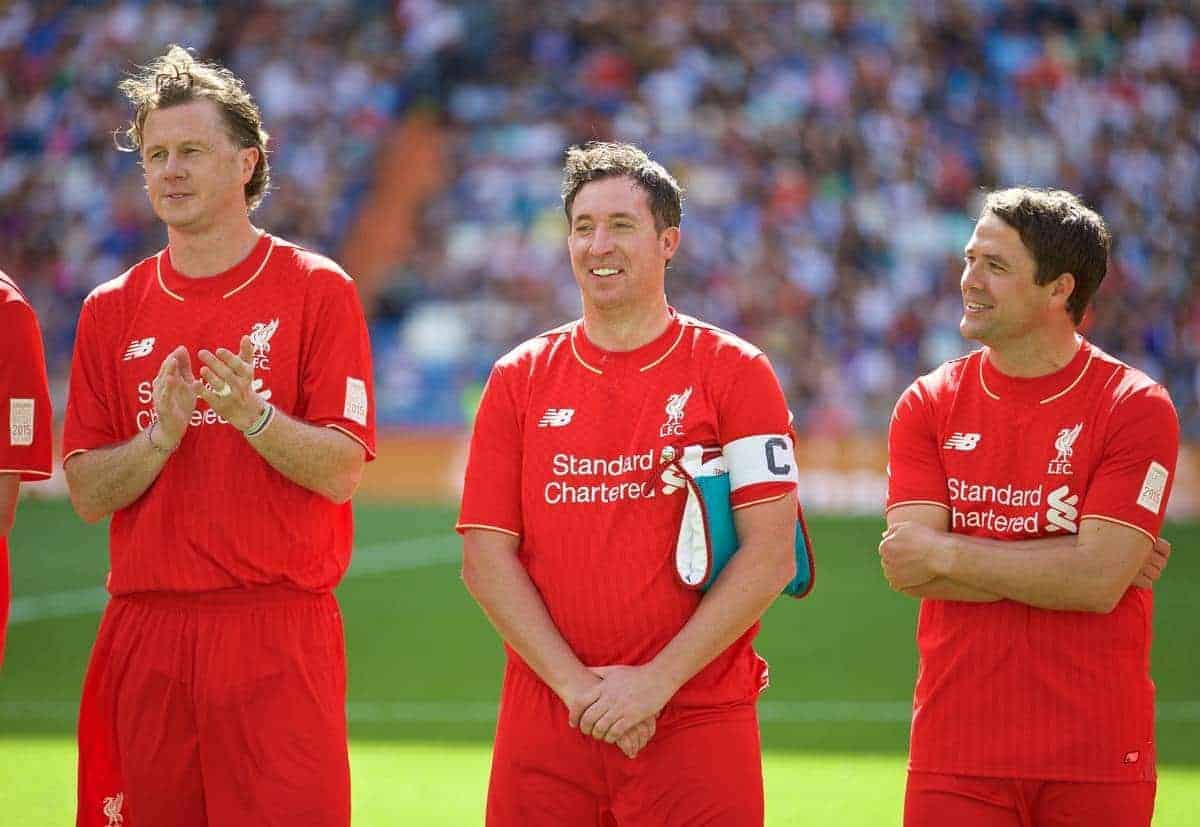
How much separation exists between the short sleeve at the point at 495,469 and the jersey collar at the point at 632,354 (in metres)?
0.21

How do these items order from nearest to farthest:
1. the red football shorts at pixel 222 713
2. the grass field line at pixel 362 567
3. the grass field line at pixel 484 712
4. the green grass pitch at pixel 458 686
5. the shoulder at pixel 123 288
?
the red football shorts at pixel 222 713
the shoulder at pixel 123 288
the green grass pitch at pixel 458 686
the grass field line at pixel 484 712
the grass field line at pixel 362 567

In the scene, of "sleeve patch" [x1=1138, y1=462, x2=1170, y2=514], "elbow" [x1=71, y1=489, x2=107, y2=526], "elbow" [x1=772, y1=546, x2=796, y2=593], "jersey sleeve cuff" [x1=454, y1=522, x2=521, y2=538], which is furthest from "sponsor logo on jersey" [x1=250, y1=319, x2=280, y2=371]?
"sleeve patch" [x1=1138, y1=462, x2=1170, y2=514]

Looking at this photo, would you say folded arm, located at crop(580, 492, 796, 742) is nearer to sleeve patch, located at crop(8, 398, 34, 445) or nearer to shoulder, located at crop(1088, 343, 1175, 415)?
shoulder, located at crop(1088, 343, 1175, 415)

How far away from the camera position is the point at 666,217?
4.18m

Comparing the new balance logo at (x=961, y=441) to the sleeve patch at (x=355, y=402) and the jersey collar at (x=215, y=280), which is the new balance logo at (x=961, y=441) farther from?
the jersey collar at (x=215, y=280)

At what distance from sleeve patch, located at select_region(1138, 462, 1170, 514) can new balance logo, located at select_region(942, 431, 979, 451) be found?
0.43m

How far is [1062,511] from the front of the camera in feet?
13.9

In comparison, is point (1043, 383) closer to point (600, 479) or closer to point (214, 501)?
point (600, 479)

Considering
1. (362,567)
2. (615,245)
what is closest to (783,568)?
(615,245)

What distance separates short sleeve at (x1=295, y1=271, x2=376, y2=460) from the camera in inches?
168

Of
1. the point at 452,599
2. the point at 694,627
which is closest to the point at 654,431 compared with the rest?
the point at 694,627

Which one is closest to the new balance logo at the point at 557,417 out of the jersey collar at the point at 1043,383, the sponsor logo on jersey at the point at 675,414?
the sponsor logo on jersey at the point at 675,414

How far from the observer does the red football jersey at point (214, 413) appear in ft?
13.9

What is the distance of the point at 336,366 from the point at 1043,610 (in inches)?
74.0
